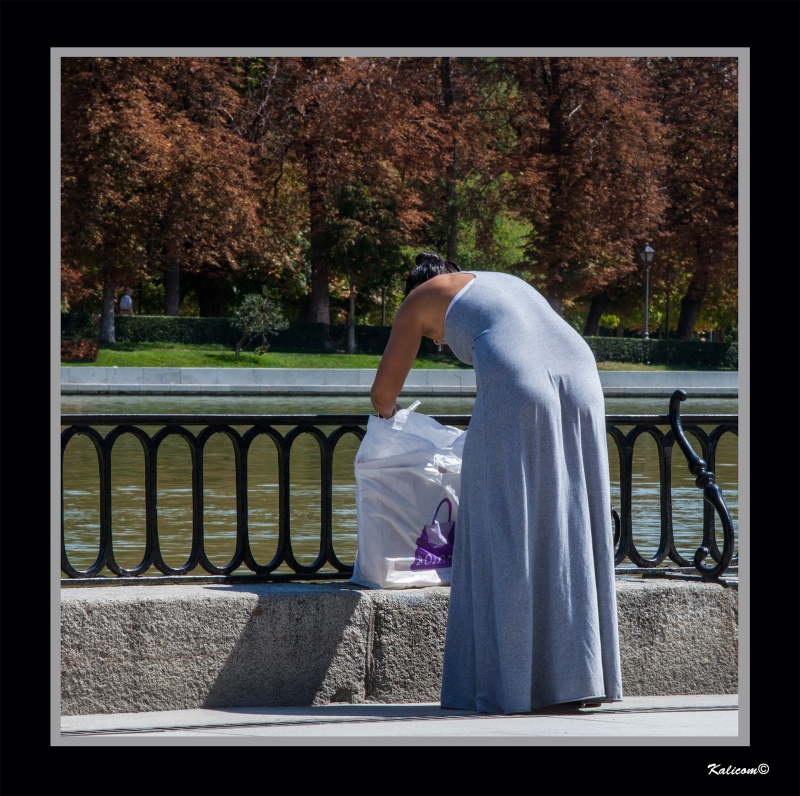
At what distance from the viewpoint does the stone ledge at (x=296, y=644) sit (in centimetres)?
420

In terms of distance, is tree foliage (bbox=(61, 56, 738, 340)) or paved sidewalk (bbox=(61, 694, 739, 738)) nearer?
paved sidewalk (bbox=(61, 694, 739, 738))

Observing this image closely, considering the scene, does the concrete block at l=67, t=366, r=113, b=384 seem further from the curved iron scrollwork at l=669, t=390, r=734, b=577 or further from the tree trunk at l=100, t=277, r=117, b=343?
the curved iron scrollwork at l=669, t=390, r=734, b=577

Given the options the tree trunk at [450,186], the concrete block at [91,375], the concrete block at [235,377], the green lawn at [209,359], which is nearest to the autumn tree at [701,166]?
the tree trunk at [450,186]

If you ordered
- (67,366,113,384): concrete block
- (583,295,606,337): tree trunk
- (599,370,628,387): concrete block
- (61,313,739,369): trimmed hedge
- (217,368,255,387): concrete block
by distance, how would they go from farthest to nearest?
(583,295,606,337): tree trunk
(61,313,739,369): trimmed hedge
(599,370,628,387): concrete block
(217,368,255,387): concrete block
(67,366,113,384): concrete block

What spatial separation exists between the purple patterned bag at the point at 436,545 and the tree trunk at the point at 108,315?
103 ft

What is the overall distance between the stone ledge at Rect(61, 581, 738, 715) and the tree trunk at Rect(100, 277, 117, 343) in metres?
31.4

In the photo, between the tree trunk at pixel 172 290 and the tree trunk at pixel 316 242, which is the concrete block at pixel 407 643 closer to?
the tree trunk at pixel 316 242

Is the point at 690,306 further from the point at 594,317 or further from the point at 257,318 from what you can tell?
the point at 257,318

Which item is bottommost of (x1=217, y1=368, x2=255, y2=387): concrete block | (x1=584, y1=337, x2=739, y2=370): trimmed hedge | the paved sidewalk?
the paved sidewalk

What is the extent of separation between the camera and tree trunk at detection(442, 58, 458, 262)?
37.1m

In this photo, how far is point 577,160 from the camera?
3841cm

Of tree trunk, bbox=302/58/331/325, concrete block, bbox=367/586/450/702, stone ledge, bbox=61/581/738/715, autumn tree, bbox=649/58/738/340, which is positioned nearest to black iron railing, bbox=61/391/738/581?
stone ledge, bbox=61/581/738/715

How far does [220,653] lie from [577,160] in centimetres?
3577

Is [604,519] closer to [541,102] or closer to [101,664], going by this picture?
[101,664]
